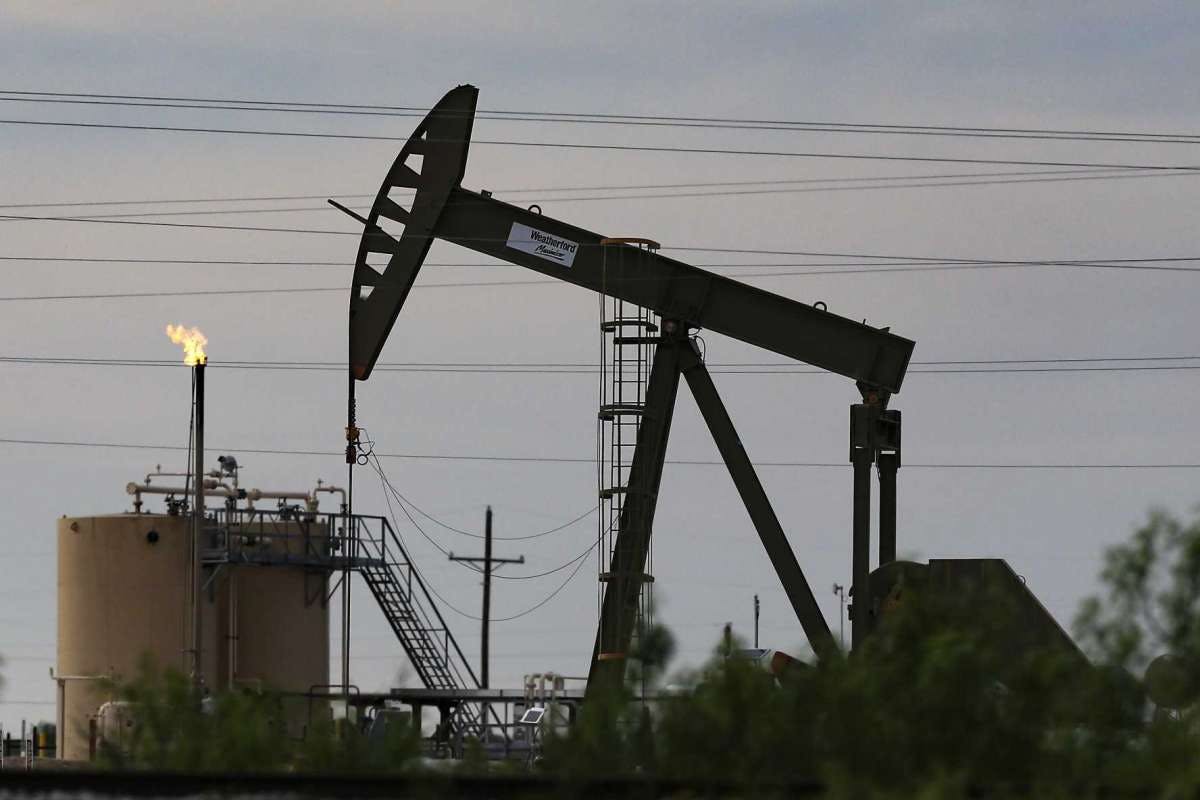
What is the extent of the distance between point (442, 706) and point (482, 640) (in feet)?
66.9

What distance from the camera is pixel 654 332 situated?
2222cm

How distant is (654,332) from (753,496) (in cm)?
187

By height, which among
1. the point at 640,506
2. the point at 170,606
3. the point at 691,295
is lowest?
the point at 170,606

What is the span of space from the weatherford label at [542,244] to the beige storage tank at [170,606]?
895 cm

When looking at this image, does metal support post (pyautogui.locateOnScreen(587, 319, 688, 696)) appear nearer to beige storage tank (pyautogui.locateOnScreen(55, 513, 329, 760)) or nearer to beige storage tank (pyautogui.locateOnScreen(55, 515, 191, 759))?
beige storage tank (pyautogui.locateOnScreen(55, 513, 329, 760))

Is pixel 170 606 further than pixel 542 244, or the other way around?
pixel 170 606

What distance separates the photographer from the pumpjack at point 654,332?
71.1ft

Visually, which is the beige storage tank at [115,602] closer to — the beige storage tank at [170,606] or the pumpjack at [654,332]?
the beige storage tank at [170,606]

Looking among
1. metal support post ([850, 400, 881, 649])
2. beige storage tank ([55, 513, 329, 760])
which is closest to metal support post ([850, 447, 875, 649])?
metal support post ([850, 400, 881, 649])

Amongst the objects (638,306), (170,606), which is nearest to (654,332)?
(638,306)

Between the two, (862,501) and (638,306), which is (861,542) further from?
(638,306)

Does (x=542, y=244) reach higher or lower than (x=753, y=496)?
higher

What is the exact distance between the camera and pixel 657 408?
22.2m

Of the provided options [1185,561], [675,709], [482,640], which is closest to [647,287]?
[1185,561]
